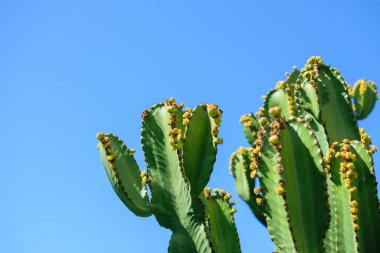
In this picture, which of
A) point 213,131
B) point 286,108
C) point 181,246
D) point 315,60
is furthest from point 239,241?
point 315,60

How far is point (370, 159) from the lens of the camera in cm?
340

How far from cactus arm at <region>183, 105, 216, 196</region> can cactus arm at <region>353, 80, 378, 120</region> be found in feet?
8.05

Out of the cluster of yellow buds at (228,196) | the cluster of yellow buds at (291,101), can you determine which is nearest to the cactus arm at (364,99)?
the cluster of yellow buds at (291,101)

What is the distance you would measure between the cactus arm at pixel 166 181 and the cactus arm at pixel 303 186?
69cm

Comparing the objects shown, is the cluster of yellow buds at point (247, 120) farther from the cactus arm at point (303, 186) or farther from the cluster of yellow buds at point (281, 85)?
the cactus arm at point (303, 186)

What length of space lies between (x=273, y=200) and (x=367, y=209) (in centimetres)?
62

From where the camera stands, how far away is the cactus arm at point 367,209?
3275 millimetres

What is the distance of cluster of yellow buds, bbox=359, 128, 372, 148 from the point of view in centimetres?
398

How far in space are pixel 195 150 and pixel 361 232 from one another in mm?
1170

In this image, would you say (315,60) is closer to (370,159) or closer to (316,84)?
(316,84)

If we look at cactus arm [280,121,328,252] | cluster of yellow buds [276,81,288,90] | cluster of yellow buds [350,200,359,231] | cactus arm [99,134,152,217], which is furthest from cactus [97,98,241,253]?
cluster of yellow buds [276,81,288,90]

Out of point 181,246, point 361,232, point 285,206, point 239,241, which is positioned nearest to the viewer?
point 285,206

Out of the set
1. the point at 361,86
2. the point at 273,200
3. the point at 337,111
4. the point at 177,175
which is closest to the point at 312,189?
the point at 273,200

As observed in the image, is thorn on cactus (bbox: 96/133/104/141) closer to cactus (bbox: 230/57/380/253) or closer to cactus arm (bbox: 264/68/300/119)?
cactus (bbox: 230/57/380/253)
